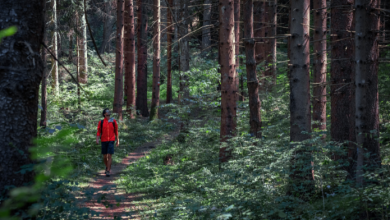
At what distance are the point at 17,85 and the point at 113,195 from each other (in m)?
1.83

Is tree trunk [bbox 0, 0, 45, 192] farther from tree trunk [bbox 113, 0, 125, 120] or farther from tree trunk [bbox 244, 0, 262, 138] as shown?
tree trunk [bbox 113, 0, 125, 120]

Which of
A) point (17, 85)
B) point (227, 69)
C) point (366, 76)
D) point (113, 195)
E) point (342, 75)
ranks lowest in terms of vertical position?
point (113, 195)

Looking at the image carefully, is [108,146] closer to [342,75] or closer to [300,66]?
[300,66]

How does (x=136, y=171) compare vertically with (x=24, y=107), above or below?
below

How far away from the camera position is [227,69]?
904 centimetres

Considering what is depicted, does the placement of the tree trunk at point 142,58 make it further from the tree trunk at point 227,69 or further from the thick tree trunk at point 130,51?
the tree trunk at point 227,69

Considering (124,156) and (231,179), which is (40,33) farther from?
(124,156)

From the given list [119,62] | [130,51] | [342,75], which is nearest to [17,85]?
[342,75]

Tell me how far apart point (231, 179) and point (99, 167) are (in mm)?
7134

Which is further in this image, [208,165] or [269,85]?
[269,85]

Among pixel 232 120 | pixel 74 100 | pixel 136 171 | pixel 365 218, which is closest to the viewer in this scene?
pixel 365 218

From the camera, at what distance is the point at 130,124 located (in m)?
17.8

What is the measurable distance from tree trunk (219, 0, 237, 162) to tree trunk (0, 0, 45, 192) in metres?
6.23

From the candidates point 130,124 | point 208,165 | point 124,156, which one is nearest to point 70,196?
point 208,165
